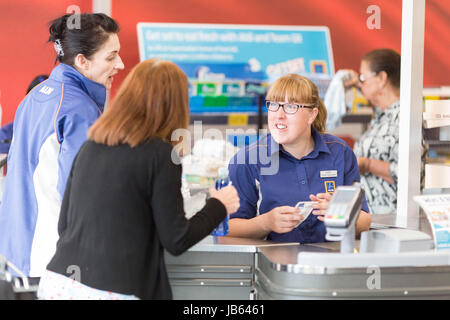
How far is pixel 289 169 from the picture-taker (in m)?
A: 2.75

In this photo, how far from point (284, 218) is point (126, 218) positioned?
812 millimetres

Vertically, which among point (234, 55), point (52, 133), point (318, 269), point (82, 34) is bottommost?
point (318, 269)

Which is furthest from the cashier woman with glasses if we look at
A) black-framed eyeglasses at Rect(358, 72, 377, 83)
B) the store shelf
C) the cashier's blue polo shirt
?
the store shelf

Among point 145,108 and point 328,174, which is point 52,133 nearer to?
point 145,108

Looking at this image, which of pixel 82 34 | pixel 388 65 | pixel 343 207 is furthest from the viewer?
pixel 388 65

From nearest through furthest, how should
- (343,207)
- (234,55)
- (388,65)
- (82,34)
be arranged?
(343,207) < (82,34) < (388,65) < (234,55)

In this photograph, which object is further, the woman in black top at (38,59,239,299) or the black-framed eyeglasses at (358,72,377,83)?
the black-framed eyeglasses at (358,72,377,83)

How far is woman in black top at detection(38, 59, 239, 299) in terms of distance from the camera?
1895 mm

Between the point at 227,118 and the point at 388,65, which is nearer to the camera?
the point at 388,65

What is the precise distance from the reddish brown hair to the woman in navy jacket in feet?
1.52

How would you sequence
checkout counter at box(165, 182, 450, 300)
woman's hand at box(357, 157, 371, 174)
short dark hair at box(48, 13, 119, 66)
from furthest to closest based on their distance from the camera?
woman's hand at box(357, 157, 371, 174)
short dark hair at box(48, 13, 119, 66)
checkout counter at box(165, 182, 450, 300)

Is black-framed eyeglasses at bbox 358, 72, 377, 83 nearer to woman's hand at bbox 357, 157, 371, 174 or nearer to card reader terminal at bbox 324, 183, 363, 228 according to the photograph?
woman's hand at bbox 357, 157, 371, 174

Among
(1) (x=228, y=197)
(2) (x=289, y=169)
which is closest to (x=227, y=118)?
(2) (x=289, y=169)

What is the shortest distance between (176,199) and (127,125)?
272 millimetres
